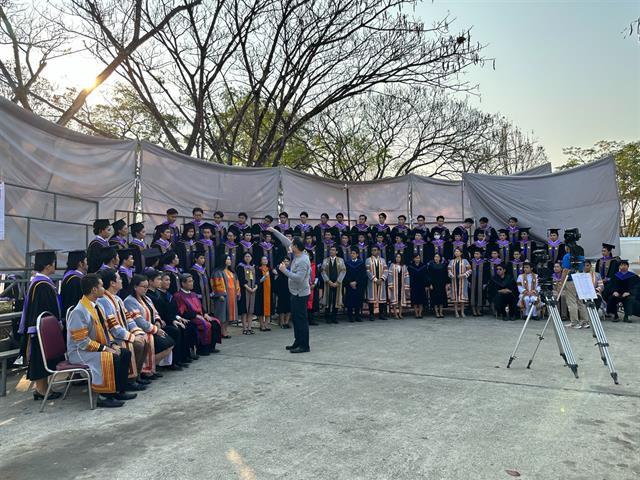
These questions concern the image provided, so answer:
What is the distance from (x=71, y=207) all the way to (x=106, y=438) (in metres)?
5.37

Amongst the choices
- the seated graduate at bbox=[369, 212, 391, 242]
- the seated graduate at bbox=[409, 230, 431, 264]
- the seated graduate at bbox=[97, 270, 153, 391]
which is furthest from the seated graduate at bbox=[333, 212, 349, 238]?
the seated graduate at bbox=[97, 270, 153, 391]

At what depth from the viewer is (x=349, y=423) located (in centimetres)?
405

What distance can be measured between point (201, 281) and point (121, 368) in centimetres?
349

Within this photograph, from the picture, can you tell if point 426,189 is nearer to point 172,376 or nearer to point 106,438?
point 172,376

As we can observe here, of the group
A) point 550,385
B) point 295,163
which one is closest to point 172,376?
point 550,385

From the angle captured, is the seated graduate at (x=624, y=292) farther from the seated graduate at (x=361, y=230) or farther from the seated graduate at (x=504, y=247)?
the seated graduate at (x=361, y=230)

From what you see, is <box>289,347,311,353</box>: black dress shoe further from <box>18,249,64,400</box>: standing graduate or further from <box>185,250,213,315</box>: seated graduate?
<box>18,249,64,400</box>: standing graduate

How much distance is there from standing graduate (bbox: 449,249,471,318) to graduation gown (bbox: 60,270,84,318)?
26.9 ft

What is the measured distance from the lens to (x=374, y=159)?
24.1 m

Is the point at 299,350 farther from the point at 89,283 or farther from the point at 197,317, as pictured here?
the point at 89,283

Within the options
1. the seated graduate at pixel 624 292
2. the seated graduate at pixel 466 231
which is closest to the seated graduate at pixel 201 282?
the seated graduate at pixel 466 231

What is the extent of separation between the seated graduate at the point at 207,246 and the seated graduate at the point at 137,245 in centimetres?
135

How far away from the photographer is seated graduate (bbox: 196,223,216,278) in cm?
900

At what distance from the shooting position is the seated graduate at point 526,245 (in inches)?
451
